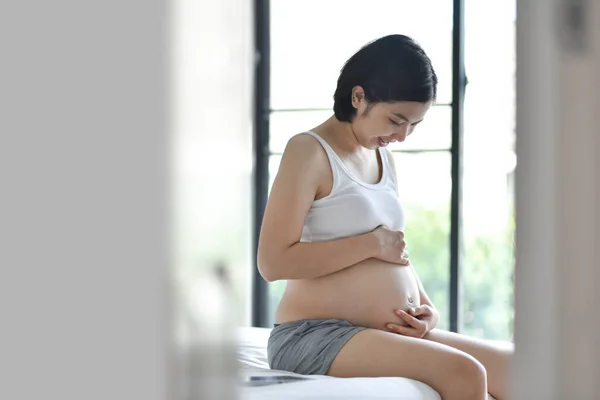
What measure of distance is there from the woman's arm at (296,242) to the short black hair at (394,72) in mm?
222

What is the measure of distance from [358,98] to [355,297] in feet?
1.39

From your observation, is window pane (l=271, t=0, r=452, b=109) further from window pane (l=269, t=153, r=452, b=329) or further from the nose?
the nose

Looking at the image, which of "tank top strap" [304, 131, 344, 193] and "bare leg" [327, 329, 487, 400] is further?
"tank top strap" [304, 131, 344, 193]

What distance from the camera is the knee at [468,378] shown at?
135cm

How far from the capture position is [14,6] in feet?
1.19

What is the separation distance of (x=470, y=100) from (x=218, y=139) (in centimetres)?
233

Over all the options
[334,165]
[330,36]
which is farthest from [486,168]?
[334,165]

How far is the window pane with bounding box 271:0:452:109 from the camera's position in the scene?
2.66 metres

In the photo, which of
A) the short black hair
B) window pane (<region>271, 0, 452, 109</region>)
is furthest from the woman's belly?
window pane (<region>271, 0, 452, 109</region>)

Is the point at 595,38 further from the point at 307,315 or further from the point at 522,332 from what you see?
the point at 307,315

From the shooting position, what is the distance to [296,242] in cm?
152

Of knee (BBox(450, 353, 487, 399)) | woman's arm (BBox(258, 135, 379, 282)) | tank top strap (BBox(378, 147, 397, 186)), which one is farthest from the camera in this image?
tank top strap (BBox(378, 147, 397, 186))

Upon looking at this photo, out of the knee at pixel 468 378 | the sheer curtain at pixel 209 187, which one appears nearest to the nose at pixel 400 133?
the knee at pixel 468 378

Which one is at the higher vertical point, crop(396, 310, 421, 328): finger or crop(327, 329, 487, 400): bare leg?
crop(396, 310, 421, 328): finger
